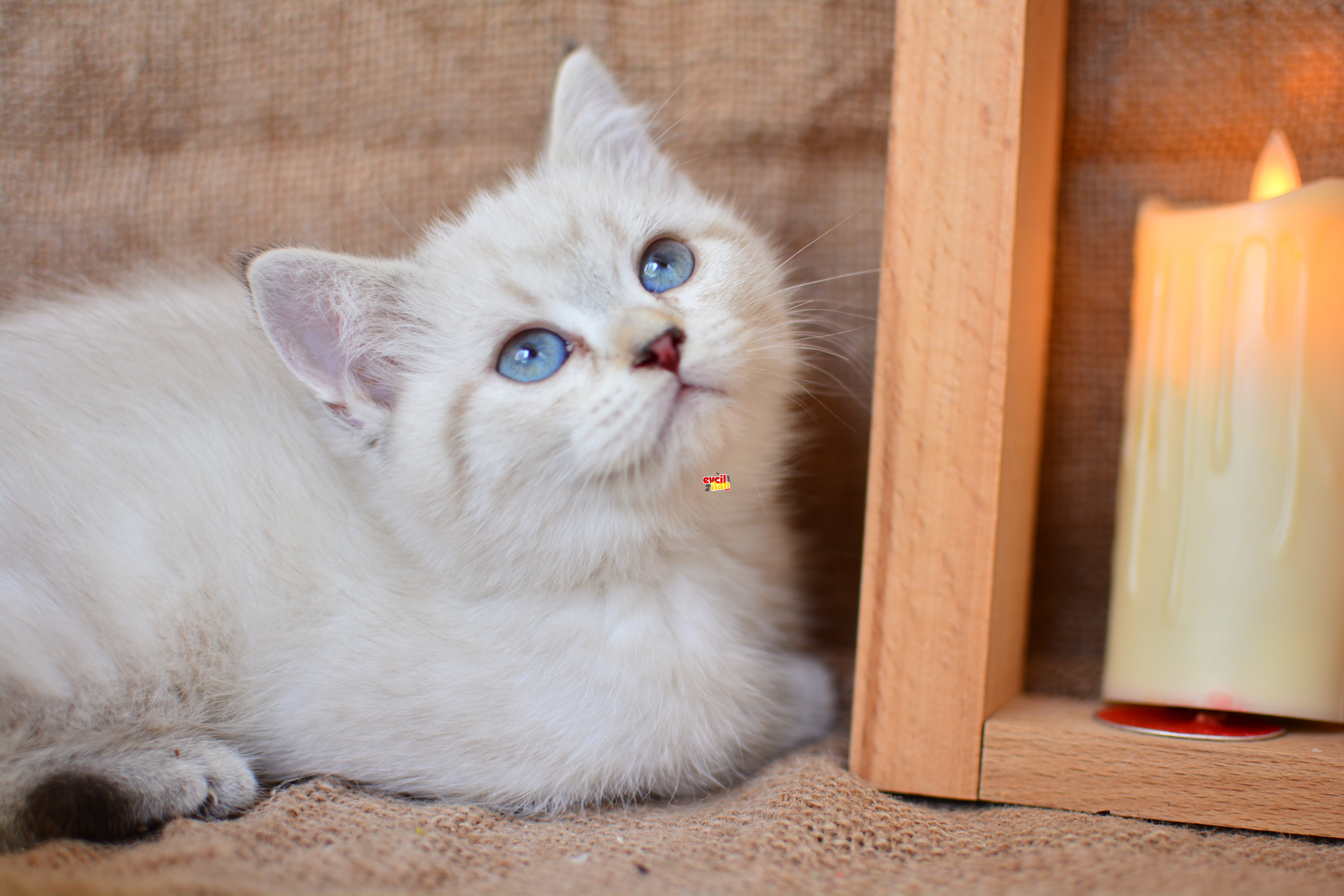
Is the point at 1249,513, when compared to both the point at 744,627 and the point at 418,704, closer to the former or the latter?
the point at 744,627

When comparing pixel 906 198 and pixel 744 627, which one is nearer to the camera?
pixel 906 198

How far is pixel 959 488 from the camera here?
91cm

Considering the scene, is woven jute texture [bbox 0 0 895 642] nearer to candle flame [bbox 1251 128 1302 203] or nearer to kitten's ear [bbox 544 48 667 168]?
kitten's ear [bbox 544 48 667 168]

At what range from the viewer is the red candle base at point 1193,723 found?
89cm

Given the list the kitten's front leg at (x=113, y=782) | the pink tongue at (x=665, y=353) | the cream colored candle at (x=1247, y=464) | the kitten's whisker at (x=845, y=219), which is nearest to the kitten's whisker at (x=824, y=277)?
the kitten's whisker at (x=845, y=219)

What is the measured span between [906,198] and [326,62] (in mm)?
1005

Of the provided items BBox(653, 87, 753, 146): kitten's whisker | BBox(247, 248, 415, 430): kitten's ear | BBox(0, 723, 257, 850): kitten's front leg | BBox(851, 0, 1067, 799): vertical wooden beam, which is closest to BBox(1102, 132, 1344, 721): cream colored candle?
BBox(851, 0, 1067, 799): vertical wooden beam

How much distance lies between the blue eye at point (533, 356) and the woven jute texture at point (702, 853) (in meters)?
0.48

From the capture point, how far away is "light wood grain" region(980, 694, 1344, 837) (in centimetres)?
84

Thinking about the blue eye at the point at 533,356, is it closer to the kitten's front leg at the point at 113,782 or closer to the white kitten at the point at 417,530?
the white kitten at the point at 417,530

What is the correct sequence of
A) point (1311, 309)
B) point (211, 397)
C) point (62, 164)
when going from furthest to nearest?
point (62, 164), point (211, 397), point (1311, 309)

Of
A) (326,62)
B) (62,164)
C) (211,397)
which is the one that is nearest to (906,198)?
(211,397)

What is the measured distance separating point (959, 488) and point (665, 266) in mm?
449

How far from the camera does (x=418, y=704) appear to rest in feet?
3.25
